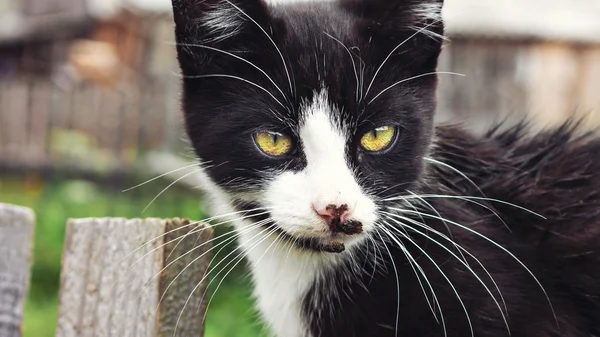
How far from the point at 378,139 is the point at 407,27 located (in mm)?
371

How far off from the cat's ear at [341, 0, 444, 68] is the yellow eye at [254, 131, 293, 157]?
0.42 metres

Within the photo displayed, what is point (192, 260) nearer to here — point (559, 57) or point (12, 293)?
point (12, 293)

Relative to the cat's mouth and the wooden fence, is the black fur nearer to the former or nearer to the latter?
the cat's mouth

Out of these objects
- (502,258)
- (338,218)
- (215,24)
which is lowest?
(502,258)

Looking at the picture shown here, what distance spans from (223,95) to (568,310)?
1.22m

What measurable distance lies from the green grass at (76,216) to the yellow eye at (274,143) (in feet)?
2.67

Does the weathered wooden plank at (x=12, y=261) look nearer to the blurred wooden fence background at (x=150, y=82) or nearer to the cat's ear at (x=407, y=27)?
the cat's ear at (x=407, y=27)

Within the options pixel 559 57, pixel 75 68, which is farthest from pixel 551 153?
pixel 75 68

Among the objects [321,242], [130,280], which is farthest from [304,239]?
[130,280]

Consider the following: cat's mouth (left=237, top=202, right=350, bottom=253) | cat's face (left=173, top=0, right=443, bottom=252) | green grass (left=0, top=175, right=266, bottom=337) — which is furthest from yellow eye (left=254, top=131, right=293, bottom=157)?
green grass (left=0, top=175, right=266, bottom=337)

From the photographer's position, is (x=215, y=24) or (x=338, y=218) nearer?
(x=338, y=218)

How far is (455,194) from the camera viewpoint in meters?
2.40

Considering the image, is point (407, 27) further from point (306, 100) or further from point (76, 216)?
point (76, 216)

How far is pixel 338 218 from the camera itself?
75.7 inches
